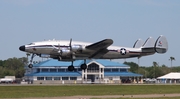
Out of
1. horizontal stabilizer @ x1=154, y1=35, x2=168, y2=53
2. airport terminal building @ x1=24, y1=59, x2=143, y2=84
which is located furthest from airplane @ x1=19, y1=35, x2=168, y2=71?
airport terminal building @ x1=24, y1=59, x2=143, y2=84

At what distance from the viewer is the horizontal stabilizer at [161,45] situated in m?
69.5

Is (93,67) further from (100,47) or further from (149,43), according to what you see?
(100,47)

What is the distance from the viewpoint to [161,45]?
70.1 m

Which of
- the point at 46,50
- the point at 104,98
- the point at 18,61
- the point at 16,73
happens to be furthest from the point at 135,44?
the point at 18,61

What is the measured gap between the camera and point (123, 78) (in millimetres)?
128750

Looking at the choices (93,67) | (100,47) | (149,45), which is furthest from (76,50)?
(93,67)

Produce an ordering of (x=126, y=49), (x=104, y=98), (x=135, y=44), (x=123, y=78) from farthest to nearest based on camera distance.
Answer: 1. (x=123, y=78)
2. (x=135, y=44)
3. (x=126, y=49)
4. (x=104, y=98)

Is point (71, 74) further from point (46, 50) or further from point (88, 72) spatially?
point (46, 50)

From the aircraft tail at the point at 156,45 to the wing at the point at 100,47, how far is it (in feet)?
25.2

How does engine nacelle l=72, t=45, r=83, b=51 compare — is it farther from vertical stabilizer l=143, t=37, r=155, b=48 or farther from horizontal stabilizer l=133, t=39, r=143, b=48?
horizontal stabilizer l=133, t=39, r=143, b=48

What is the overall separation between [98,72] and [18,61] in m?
75.2

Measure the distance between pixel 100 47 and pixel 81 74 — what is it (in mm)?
62677

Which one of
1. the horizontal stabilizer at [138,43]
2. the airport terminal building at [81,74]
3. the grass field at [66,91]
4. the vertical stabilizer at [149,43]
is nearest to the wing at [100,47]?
the grass field at [66,91]

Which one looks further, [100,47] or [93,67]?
[93,67]
